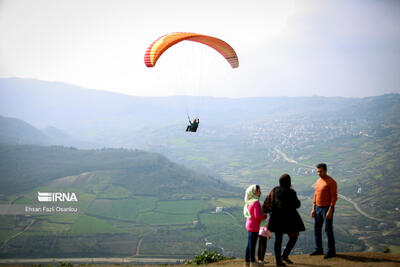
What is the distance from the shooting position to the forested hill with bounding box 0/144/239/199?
149500 millimetres

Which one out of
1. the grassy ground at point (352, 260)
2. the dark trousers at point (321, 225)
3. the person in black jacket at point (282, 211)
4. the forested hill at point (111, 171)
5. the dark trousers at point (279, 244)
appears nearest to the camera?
the person in black jacket at point (282, 211)

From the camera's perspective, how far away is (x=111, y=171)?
167000 millimetres

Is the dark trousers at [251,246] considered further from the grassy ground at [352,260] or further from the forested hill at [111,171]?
the forested hill at [111,171]

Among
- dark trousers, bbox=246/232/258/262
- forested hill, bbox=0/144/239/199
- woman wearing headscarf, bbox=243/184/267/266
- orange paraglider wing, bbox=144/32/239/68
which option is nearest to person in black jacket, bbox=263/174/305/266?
woman wearing headscarf, bbox=243/184/267/266

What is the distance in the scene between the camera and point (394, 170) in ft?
488

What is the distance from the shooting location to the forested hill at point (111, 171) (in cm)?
14950

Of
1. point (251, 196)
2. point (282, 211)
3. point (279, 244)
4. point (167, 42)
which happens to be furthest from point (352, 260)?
point (167, 42)

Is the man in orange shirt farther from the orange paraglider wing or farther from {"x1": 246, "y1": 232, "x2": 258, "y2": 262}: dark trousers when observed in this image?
the orange paraglider wing

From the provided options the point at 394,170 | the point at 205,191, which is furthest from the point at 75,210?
the point at 394,170

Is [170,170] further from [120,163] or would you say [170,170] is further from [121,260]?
[121,260]

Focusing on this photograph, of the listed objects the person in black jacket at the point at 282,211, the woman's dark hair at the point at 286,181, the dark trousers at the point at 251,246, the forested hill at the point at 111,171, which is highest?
the woman's dark hair at the point at 286,181

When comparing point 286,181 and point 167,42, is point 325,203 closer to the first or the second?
point 286,181

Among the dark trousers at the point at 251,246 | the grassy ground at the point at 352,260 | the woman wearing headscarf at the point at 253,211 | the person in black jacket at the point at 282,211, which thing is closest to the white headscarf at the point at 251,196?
the woman wearing headscarf at the point at 253,211

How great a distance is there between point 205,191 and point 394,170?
80953 mm
